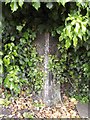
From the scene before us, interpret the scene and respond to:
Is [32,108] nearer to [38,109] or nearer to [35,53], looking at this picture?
[38,109]

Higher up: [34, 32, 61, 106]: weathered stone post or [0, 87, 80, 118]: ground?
[34, 32, 61, 106]: weathered stone post

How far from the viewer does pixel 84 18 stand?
2656 millimetres

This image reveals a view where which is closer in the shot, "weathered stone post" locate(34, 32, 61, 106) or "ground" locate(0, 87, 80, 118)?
"ground" locate(0, 87, 80, 118)

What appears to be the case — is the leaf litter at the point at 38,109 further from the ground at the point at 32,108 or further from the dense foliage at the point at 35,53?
the dense foliage at the point at 35,53

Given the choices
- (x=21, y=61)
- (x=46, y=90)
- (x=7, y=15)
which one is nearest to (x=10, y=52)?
(x=21, y=61)

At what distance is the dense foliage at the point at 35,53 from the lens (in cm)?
300

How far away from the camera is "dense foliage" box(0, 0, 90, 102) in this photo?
3.00 meters

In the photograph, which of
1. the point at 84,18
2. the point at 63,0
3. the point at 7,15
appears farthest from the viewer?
the point at 7,15

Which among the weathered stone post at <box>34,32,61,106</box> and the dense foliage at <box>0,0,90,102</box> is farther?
the weathered stone post at <box>34,32,61,106</box>

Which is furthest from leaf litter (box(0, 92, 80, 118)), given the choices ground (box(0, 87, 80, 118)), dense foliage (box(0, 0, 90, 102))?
dense foliage (box(0, 0, 90, 102))

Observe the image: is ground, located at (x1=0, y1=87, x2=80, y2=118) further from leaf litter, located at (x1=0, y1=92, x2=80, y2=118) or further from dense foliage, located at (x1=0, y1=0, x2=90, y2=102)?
dense foliage, located at (x1=0, y1=0, x2=90, y2=102)

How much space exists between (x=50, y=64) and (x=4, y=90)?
63 cm

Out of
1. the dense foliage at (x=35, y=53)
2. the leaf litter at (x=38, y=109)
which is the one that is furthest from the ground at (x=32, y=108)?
the dense foliage at (x=35, y=53)

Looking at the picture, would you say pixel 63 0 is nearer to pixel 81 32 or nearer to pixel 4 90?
pixel 81 32
